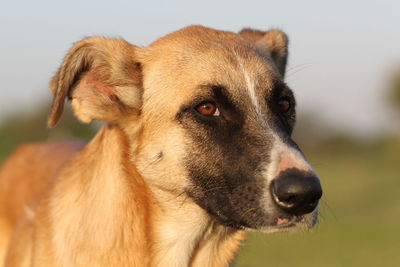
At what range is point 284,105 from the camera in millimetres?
4961

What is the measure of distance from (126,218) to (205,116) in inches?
32.9

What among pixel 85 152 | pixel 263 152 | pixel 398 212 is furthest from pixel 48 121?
pixel 398 212

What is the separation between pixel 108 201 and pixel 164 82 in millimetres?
887

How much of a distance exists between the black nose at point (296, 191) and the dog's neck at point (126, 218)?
32.9 inches

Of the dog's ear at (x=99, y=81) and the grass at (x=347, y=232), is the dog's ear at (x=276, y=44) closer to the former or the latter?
the grass at (x=347, y=232)

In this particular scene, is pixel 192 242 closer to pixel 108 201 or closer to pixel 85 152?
pixel 108 201

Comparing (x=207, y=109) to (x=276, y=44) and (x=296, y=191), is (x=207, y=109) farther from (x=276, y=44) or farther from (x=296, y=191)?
(x=276, y=44)

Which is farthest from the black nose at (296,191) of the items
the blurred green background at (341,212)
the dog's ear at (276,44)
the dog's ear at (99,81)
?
the dog's ear at (276,44)

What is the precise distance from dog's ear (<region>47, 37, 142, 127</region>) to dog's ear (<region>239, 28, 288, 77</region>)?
1292mm

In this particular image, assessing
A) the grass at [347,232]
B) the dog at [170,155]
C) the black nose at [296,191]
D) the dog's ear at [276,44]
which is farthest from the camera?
the grass at [347,232]

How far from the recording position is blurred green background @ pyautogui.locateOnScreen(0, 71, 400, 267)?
1255cm

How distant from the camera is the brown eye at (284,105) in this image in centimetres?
491

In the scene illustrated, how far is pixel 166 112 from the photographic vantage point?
479 cm

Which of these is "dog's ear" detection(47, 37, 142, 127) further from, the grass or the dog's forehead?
the grass
